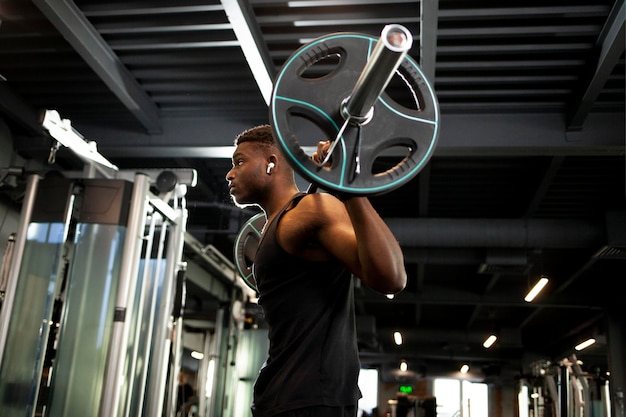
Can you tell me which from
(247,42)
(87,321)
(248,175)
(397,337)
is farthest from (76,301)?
(397,337)

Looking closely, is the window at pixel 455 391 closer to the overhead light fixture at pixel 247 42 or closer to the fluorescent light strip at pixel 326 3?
the overhead light fixture at pixel 247 42

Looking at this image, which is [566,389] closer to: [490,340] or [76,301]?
[490,340]

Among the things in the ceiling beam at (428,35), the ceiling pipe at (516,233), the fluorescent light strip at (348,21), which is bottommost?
the ceiling pipe at (516,233)

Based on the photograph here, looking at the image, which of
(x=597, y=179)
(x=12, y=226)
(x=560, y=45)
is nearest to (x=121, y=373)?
(x=12, y=226)

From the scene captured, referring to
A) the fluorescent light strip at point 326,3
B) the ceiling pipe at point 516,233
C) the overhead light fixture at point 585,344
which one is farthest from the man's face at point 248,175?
the overhead light fixture at point 585,344

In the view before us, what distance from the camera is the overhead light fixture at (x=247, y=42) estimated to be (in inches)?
129

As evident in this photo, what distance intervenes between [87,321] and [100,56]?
5.32 feet

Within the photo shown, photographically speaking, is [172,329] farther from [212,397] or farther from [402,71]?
[402,71]

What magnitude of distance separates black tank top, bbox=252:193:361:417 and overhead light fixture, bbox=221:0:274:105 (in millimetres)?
2018

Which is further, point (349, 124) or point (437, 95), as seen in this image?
point (437, 95)

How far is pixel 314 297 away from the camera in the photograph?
1.30 m

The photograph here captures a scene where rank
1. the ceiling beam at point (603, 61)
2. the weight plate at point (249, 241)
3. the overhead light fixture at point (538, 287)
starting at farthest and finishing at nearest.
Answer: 1. the overhead light fixture at point (538, 287)
2. the ceiling beam at point (603, 61)
3. the weight plate at point (249, 241)

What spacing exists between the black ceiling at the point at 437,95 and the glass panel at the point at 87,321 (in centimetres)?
92

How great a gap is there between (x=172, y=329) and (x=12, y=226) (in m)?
1.55
